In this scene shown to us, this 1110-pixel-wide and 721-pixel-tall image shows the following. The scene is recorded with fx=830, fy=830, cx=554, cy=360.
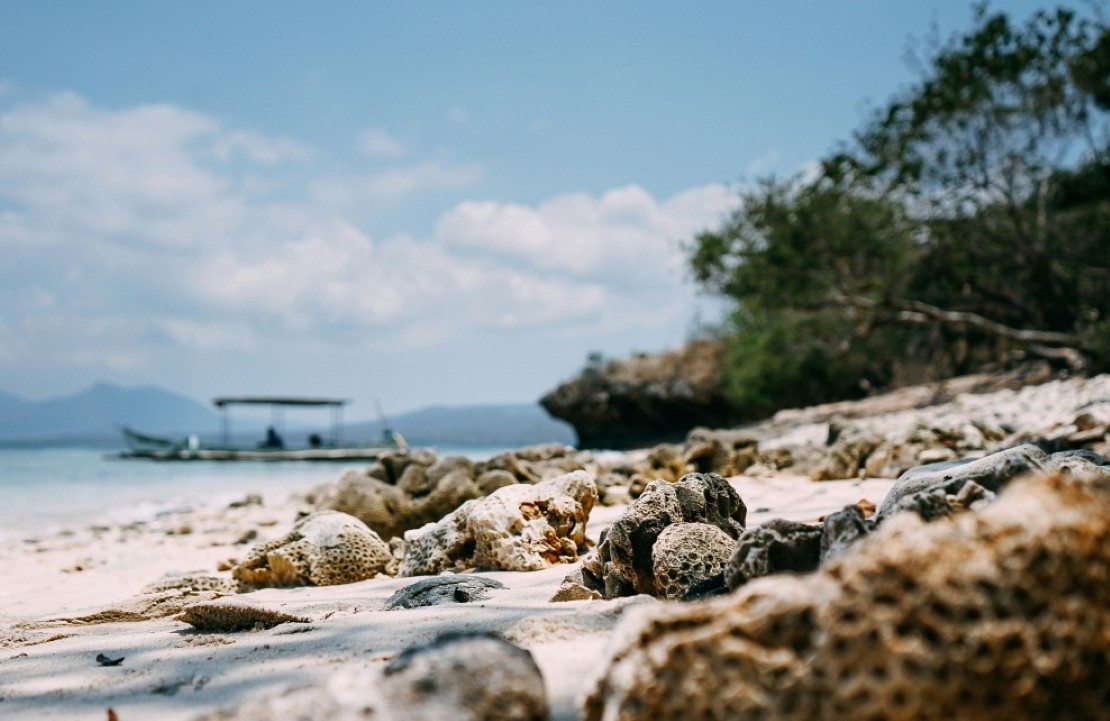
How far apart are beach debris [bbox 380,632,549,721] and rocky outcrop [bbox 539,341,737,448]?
3318cm

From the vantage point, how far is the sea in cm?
1384

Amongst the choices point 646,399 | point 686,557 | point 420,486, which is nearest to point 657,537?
point 686,557

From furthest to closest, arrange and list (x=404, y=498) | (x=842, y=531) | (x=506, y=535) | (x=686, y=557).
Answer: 1. (x=404, y=498)
2. (x=506, y=535)
3. (x=686, y=557)
4. (x=842, y=531)

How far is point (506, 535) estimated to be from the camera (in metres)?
4.91

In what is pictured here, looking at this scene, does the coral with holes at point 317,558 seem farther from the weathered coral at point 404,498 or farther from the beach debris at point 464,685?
the beach debris at point 464,685

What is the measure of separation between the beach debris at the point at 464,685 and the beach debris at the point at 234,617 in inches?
67.4

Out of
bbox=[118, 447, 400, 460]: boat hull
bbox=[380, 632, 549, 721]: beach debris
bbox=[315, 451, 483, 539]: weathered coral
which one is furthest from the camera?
bbox=[118, 447, 400, 460]: boat hull

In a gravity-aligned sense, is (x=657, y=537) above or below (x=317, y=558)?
above

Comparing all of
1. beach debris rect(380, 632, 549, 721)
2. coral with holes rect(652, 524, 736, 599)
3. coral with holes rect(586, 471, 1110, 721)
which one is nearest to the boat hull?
coral with holes rect(652, 524, 736, 599)

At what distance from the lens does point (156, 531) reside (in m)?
10.4

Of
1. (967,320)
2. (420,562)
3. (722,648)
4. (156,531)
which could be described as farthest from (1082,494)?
(967,320)

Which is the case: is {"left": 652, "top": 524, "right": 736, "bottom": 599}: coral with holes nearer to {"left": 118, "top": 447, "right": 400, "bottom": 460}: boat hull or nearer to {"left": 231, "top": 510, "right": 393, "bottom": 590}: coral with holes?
{"left": 231, "top": 510, "right": 393, "bottom": 590}: coral with holes

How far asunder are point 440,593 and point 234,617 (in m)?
0.87

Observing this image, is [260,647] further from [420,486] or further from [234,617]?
[420,486]
